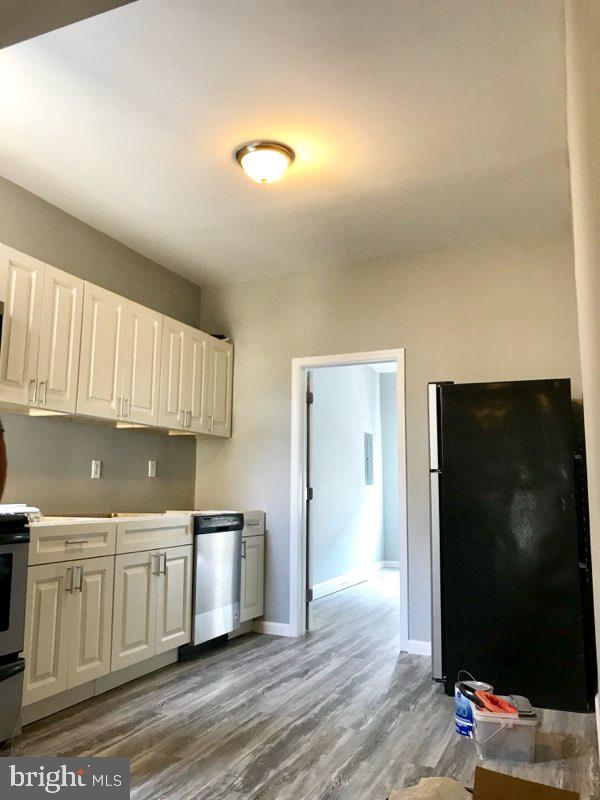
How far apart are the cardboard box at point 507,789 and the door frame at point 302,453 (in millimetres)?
2820

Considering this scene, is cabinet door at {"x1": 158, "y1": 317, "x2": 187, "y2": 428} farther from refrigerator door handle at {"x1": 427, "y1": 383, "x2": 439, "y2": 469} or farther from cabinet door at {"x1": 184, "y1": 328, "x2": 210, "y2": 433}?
refrigerator door handle at {"x1": 427, "y1": 383, "x2": 439, "y2": 469}

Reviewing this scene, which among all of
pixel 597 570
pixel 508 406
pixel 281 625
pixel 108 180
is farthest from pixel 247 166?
pixel 281 625

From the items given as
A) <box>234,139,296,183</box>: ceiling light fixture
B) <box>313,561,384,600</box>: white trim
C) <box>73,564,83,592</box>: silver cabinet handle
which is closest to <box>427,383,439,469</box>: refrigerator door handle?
<box>234,139,296,183</box>: ceiling light fixture

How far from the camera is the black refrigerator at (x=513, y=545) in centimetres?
312

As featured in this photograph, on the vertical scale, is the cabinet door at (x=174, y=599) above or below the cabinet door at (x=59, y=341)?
below

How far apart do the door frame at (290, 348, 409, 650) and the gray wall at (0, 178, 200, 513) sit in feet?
2.98

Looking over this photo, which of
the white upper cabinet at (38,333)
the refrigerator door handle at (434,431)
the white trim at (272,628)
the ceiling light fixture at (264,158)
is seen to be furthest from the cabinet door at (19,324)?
the white trim at (272,628)

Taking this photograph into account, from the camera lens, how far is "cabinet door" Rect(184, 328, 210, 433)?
14.5 feet

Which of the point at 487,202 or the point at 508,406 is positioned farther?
the point at 487,202

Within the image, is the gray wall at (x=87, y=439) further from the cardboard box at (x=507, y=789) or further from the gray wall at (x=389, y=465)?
the gray wall at (x=389, y=465)

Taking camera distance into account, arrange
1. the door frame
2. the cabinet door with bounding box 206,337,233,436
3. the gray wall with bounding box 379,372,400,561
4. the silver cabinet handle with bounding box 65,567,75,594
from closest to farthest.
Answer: the silver cabinet handle with bounding box 65,567,75,594 → the door frame → the cabinet door with bounding box 206,337,233,436 → the gray wall with bounding box 379,372,400,561

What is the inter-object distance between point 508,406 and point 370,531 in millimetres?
4908

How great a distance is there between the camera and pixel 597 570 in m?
1.61

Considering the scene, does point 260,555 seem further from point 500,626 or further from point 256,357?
point 500,626
